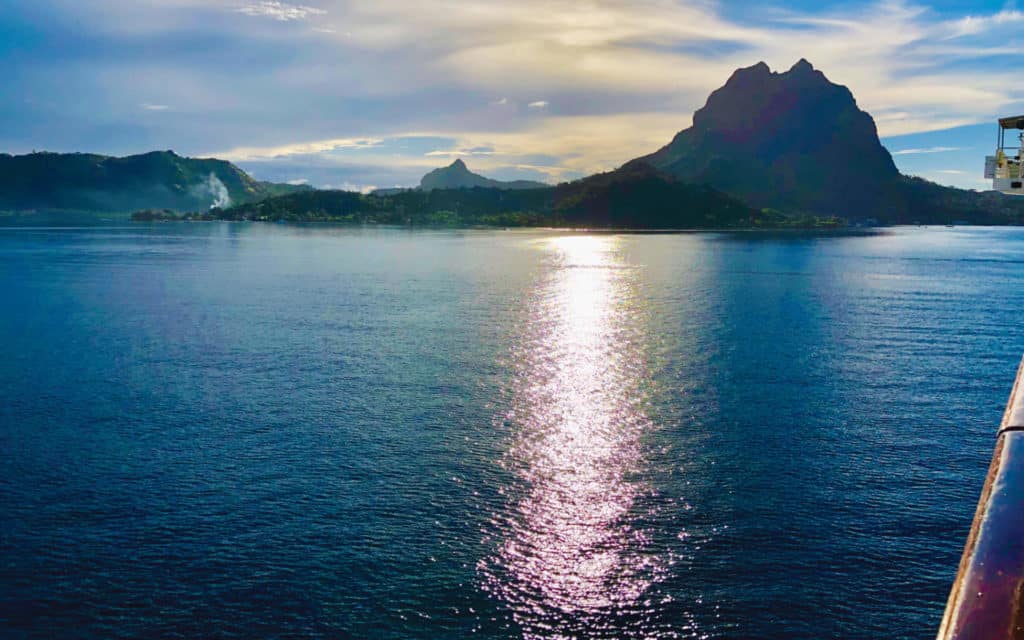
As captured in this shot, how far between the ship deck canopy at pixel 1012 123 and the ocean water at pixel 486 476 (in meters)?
17.4

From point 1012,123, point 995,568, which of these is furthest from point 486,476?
point 1012,123

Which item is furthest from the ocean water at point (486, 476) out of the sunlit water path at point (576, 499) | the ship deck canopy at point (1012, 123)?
the ship deck canopy at point (1012, 123)

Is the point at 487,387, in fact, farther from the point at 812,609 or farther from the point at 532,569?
the point at 812,609

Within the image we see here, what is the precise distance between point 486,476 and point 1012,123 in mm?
36305

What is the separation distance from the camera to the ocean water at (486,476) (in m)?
24.4

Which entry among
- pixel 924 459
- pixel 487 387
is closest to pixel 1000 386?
pixel 924 459

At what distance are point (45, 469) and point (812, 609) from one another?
34457 millimetres

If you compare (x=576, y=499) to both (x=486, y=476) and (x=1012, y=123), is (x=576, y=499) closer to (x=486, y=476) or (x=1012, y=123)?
(x=486, y=476)

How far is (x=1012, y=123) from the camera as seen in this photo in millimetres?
42250

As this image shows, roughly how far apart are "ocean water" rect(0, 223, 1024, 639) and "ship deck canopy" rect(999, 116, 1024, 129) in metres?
17.4

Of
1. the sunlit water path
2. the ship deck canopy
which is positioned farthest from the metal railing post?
the ship deck canopy

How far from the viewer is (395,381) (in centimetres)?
5331

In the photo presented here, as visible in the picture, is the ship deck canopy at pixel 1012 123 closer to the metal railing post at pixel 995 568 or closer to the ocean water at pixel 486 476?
the ocean water at pixel 486 476

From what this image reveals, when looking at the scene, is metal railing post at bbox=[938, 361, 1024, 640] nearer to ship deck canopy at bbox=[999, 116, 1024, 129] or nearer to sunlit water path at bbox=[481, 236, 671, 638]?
sunlit water path at bbox=[481, 236, 671, 638]
